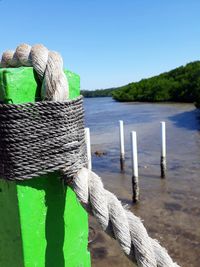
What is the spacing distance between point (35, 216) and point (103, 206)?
291mm

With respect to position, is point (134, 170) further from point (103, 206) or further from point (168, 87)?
point (168, 87)

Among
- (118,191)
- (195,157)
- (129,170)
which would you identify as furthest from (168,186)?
(195,157)

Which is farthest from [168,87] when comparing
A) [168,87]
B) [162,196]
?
[162,196]

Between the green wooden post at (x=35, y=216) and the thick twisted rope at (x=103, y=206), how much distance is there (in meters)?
0.08

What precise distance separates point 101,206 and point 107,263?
6.43 metres

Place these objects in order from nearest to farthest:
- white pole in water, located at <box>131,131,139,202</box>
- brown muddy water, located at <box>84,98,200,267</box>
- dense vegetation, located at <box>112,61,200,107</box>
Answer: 1. brown muddy water, located at <box>84,98,200,267</box>
2. white pole in water, located at <box>131,131,139,202</box>
3. dense vegetation, located at <box>112,61,200,107</box>

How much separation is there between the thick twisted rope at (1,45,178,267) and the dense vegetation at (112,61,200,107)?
220 feet

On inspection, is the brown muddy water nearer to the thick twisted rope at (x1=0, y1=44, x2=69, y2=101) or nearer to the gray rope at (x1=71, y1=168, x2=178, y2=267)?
the gray rope at (x1=71, y1=168, x2=178, y2=267)

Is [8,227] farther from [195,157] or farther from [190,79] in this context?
[190,79]

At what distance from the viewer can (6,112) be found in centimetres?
140

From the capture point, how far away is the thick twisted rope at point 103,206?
55.7 inches

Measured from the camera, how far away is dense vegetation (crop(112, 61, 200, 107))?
2899 inches

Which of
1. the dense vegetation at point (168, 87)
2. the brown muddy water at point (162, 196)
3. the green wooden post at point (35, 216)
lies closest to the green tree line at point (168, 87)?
the dense vegetation at point (168, 87)

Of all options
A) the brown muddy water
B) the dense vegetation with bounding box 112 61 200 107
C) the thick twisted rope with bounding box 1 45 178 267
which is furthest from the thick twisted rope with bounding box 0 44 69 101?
the dense vegetation with bounding box 112 61 200 107
